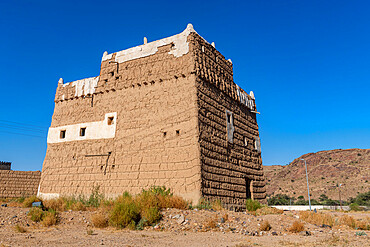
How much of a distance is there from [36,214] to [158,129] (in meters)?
6.05

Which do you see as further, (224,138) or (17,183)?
(17,183)

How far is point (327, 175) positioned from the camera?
2092 inches

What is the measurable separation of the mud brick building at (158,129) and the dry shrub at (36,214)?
3.72 metres

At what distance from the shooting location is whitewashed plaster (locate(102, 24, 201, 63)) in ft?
46.3

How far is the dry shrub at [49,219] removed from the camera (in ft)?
32.6

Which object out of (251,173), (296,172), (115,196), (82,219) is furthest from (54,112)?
(296,172)

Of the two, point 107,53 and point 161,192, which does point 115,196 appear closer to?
point 161,192

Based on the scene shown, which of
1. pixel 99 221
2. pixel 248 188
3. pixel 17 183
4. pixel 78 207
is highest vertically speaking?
pixel 17 183

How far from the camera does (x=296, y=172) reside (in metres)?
59.8

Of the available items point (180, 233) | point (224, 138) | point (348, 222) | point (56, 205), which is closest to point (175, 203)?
point (180, 233)

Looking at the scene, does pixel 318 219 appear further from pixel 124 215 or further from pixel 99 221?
pixel 99 221

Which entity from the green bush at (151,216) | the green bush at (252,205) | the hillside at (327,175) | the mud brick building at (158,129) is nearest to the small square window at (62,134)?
the mud brick building at (158,129)

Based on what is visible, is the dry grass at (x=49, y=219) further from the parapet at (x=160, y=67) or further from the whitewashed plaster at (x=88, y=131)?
the parapet at (x=160, y=67)

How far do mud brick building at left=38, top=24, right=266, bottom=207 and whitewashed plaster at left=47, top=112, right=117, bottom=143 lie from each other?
54 millimetres
